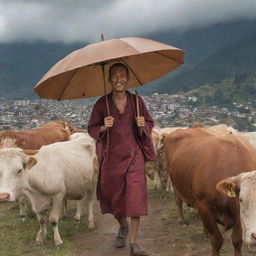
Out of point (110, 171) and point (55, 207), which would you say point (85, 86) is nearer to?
point (110, 171)

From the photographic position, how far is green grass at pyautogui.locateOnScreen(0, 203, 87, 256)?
6.98 metres

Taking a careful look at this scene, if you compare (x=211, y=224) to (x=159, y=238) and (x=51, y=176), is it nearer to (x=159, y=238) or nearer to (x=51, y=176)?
(x=159, y=238)

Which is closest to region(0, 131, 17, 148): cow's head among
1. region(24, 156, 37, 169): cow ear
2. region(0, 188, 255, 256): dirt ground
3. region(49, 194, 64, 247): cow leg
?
region(0, 188, 255, 256): dirt ground

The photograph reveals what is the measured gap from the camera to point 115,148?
6.26 meters

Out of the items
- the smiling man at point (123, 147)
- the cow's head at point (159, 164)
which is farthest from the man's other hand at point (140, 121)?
the cow's head at point (159, 164)

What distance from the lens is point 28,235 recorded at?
26.1 feet

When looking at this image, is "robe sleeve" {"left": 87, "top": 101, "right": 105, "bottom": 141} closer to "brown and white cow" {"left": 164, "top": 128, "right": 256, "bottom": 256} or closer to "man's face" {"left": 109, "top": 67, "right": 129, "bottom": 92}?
"man's face" {"left": 109, "top": 67, "right": 129, "bottom": 92}

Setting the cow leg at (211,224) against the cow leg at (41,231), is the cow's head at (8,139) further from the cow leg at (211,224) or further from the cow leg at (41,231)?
the cow leg at (211,224)

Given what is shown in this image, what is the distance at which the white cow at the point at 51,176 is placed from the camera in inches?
253

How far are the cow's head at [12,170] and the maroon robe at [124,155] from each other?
1217 millimetres

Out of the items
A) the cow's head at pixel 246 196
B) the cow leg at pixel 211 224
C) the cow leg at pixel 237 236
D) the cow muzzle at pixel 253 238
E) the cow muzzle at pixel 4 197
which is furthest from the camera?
the cow muzzle at pixel 4 197

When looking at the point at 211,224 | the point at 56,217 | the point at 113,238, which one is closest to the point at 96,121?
the point at 56,217

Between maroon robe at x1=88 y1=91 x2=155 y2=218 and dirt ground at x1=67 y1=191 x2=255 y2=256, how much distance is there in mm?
1031

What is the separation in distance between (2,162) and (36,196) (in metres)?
1.21
